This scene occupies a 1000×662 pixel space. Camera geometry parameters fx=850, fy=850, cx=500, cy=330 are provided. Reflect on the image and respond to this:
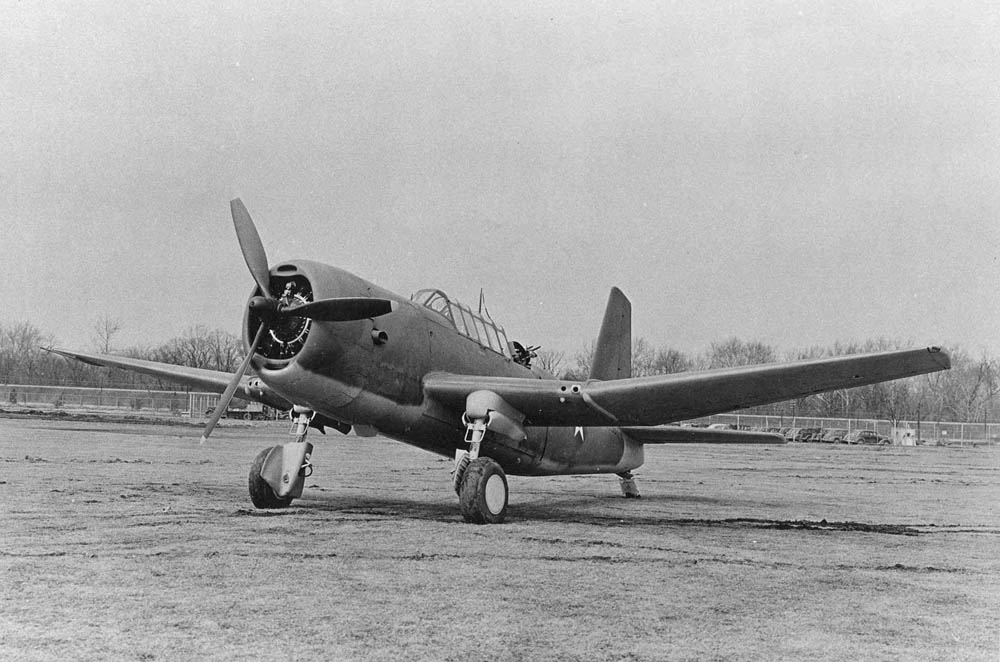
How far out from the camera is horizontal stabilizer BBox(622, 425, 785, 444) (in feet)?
43.6

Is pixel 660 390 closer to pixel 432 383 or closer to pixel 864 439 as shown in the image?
pixel 432 383

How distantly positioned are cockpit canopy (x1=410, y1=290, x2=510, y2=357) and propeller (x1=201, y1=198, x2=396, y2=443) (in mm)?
2000

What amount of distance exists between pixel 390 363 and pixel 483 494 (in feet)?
6.05

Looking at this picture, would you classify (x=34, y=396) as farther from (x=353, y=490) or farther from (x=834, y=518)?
(x=834, y=518)

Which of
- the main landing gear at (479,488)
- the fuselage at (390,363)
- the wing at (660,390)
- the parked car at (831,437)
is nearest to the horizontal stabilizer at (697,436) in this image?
the fuselage at (390,363)

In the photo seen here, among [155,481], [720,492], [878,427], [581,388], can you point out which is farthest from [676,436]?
[878,427]

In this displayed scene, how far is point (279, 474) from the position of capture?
1016 centimetres

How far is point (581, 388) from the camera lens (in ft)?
33.2

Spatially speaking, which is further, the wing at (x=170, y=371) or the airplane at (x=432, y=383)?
the wing at (x=170, y=371)

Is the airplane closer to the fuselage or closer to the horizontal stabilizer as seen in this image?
the fuselage

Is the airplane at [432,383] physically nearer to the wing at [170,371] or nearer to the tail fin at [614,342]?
the wing at [170,371]

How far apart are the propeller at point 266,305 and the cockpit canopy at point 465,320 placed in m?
2.00

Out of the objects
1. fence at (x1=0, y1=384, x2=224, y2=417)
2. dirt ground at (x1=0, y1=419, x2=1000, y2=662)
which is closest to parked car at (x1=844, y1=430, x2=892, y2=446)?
fence at (x1=0, y1=384, x2=224, y2=417)

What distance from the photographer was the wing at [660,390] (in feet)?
29.1
